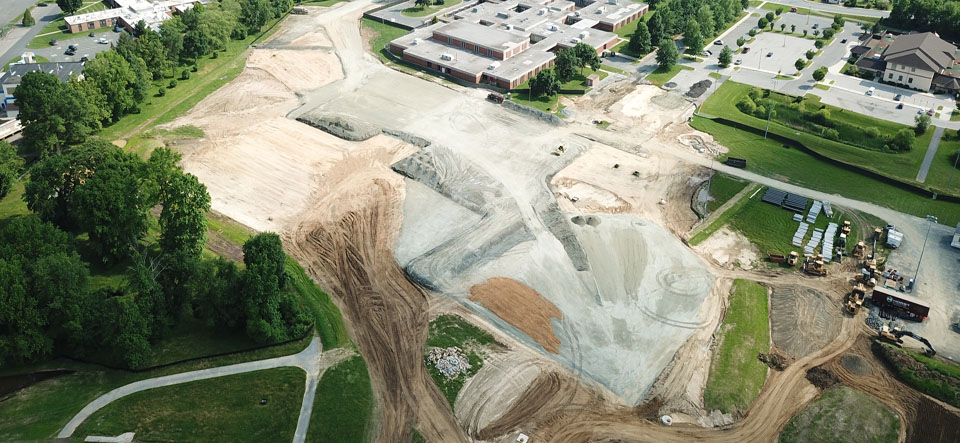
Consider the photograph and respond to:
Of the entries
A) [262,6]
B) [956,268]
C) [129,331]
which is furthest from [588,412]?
[262,6]

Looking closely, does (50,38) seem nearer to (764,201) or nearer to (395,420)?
(395,420)

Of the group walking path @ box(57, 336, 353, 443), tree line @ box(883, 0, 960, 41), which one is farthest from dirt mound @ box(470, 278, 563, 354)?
tree line @ box(883, 0, 960, 41)

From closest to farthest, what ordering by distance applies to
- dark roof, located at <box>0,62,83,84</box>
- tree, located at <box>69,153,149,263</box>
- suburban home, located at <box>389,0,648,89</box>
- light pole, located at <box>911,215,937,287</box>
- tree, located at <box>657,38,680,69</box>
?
tree, located at <box>69,153,149,263</box>, light pole, located at <box>911,215,937,287</box>, dark roof, located at <box>0,62,83,84</box>, suburban home, located at <box>389,0,648,89</box>, tree, located at <box>657,38,680,69</box>

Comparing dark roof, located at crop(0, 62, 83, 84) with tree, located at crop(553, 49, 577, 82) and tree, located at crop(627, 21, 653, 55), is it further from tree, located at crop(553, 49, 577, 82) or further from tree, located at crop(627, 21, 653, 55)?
tree, located at crop(627, 21, 653, 55)

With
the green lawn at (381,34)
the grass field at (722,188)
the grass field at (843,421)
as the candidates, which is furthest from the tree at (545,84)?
the grass field at (843,421)

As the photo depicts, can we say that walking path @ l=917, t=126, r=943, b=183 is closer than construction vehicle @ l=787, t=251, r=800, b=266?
No

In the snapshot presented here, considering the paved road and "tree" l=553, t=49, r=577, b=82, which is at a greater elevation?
the paved road

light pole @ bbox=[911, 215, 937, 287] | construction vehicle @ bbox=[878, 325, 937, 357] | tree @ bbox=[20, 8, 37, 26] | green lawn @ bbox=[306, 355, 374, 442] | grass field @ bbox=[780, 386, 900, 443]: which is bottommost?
grass field @ bbox=[780, 386, 900, 443]
